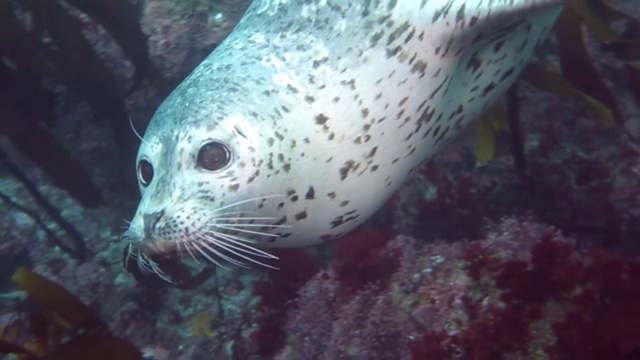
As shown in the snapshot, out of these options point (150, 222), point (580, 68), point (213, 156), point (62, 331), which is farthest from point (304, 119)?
point (580, 68)

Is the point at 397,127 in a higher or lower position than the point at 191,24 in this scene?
lower

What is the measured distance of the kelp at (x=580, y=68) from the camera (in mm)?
2984

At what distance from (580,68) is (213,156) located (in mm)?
2140

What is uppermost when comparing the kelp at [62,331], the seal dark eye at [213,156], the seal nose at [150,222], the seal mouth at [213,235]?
the seal dark eye at [213,156]

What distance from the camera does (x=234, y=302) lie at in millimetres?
3334

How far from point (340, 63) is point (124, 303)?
2259 mm

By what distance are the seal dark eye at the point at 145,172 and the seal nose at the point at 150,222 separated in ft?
0.72

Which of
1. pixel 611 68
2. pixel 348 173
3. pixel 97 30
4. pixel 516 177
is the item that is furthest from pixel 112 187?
pixel 611 68

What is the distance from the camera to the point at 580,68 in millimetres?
3059

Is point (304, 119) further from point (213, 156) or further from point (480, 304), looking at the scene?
point (480, 304)

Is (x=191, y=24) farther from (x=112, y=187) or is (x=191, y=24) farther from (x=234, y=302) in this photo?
(x=234, y=302)

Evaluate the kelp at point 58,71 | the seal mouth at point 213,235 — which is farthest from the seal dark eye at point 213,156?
the kelp at point 58,71

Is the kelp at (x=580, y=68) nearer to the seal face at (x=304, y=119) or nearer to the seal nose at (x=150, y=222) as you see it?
the seal face at (x=304, y=119)

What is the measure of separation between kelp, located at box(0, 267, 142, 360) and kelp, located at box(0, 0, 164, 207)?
1.02 metres
